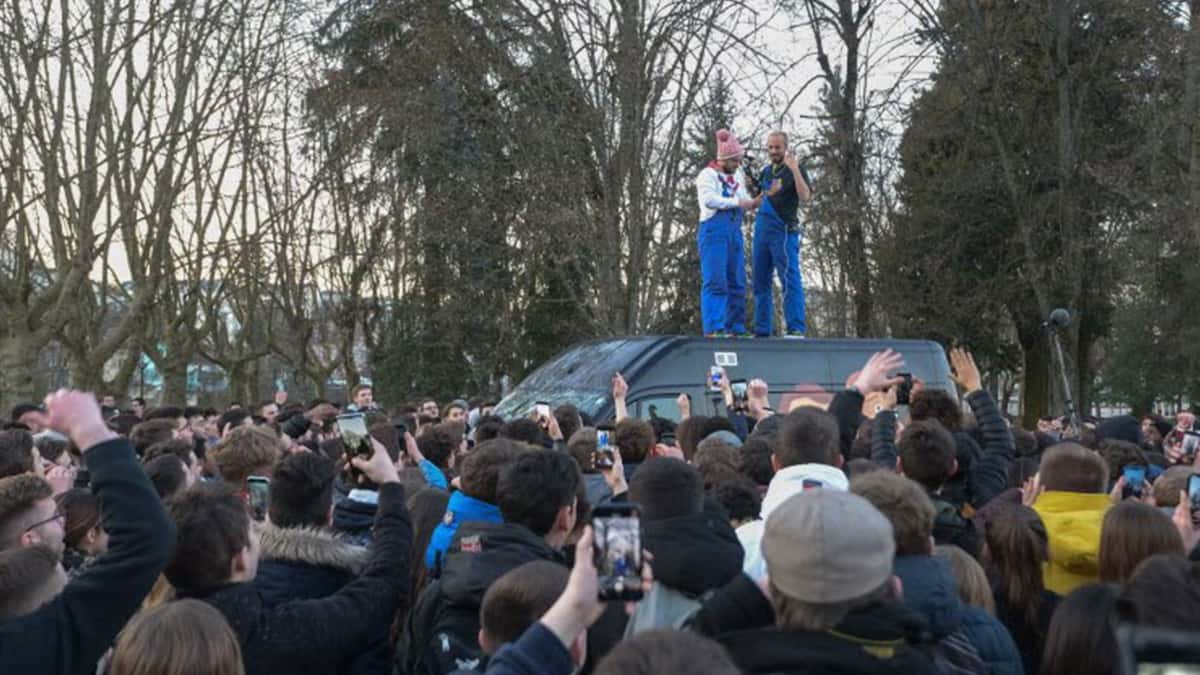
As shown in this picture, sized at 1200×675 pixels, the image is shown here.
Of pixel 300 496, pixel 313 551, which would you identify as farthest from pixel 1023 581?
pixel 300 496

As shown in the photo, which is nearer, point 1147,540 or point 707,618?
point 707,618

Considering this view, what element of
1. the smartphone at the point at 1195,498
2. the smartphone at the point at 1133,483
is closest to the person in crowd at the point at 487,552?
the smartphone at the point at 1195,498

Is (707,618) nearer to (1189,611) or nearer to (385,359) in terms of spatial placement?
(1189,611)

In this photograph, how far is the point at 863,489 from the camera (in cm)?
378

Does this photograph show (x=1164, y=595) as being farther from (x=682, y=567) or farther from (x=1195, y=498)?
(x=1195, y=498)

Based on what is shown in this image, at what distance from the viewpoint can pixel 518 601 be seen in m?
3.31

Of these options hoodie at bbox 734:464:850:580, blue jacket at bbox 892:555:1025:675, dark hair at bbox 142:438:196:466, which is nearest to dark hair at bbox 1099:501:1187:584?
blue jacket at bbox 892:555:1025:675

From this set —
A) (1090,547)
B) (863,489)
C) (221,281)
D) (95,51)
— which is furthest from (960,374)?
(221,281)

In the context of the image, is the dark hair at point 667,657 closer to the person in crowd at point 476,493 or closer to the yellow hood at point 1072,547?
the person in crowd at point 476,493

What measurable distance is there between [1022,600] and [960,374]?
2.65 metres

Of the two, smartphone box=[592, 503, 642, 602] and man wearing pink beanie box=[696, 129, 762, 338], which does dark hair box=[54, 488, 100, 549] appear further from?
man wearing pink beanie box=[696, 129, 762, 338]

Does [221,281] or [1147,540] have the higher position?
[221,281]

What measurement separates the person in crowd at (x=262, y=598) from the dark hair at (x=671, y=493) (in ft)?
2.58

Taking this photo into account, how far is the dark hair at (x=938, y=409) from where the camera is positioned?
695cm
